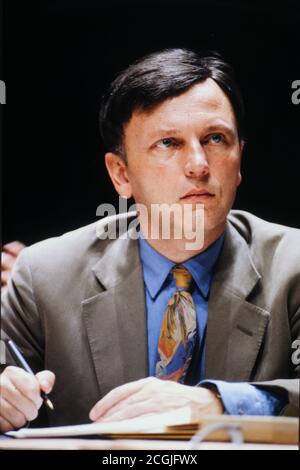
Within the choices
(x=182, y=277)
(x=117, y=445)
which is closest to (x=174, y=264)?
(x=182, y=277)

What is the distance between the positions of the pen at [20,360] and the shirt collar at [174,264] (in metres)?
0.39

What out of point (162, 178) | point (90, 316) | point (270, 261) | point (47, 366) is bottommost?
point (47, 366)

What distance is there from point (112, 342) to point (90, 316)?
10 cm

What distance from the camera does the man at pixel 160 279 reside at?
1966mm

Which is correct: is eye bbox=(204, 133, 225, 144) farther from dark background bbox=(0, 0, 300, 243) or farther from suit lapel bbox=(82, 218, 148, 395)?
suit lapel bbox=(82, 218, 148, 395)

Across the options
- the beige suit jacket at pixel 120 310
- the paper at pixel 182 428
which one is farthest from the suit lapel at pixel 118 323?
the paper at pixel 182 428

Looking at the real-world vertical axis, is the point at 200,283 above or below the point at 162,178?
below

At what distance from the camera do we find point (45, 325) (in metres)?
2.06

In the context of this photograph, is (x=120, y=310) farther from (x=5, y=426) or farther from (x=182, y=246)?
(x=5, y=426)

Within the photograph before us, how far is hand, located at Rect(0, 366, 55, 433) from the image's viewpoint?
A: 189 cm
